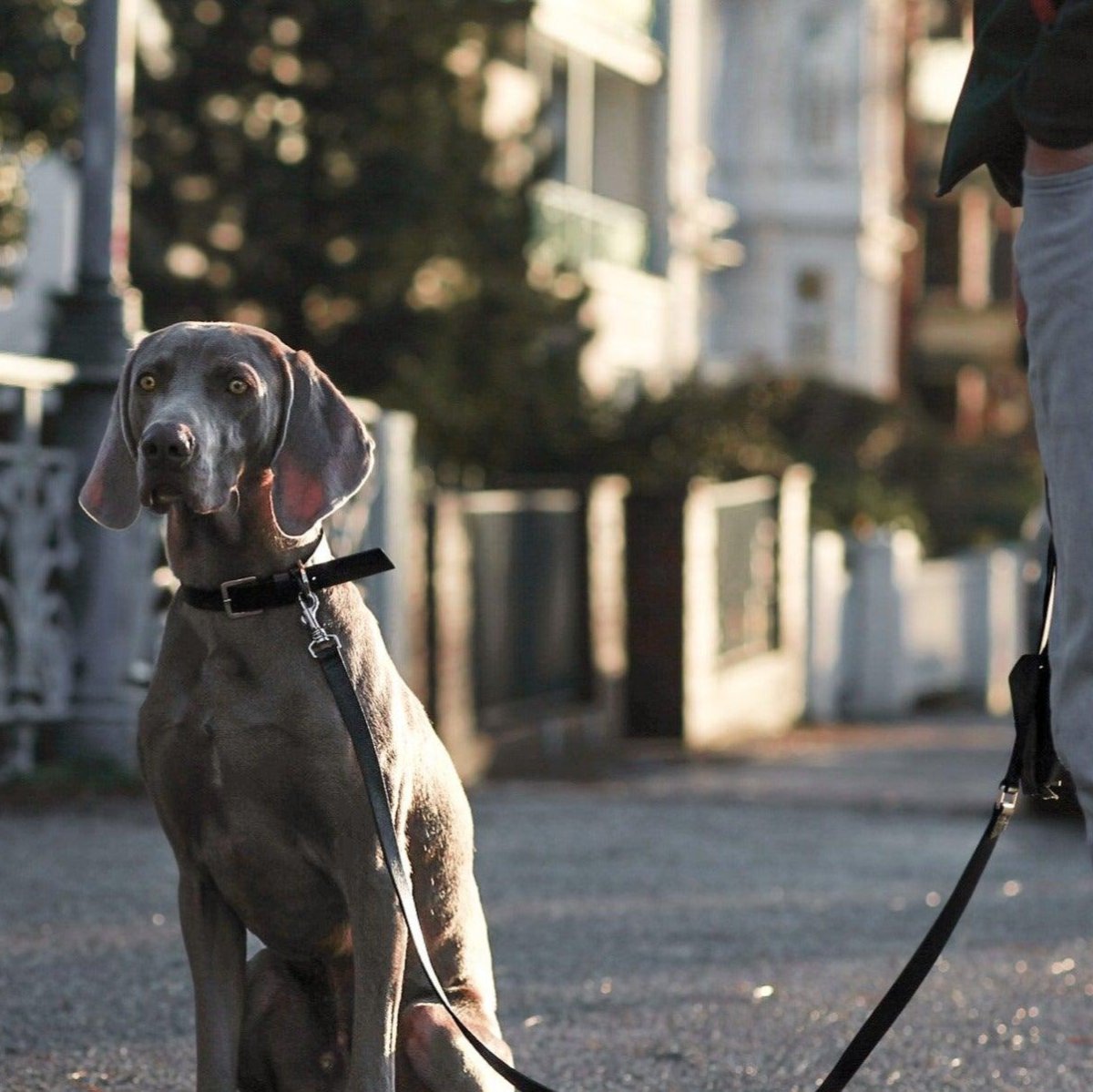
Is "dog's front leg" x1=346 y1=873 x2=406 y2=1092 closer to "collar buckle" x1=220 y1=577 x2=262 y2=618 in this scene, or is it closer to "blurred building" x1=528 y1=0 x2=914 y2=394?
"collar buckle" x1=220 y1=577 x2=262 y2=618

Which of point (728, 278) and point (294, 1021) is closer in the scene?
point (294, 1021)

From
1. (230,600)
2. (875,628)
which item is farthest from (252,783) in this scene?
(875,628)

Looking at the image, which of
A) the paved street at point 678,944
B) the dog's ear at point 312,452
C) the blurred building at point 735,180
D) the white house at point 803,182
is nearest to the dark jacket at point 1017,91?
the dog's ear at point 312,452

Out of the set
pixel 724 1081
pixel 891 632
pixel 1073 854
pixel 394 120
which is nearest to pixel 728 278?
pixel 891 632

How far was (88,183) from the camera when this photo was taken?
32.6 ft

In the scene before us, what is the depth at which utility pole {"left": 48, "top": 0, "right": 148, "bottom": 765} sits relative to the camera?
9820mm

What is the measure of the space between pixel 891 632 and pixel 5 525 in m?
13.2

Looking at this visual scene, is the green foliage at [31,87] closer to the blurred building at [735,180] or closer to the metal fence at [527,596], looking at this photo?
the metal fence at [527,596]

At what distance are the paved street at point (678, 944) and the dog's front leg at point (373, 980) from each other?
1376 mm

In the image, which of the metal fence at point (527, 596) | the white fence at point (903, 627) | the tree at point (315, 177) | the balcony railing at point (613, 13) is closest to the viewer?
the metal fence at point (527, 596)

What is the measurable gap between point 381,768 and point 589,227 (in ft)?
68.9

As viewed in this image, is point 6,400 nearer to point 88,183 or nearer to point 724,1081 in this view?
point 88,183

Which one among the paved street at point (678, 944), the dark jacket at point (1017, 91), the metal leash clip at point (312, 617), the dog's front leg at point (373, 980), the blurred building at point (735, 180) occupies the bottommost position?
the paved street at point (678, 944)

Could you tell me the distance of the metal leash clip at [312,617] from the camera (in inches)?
146
